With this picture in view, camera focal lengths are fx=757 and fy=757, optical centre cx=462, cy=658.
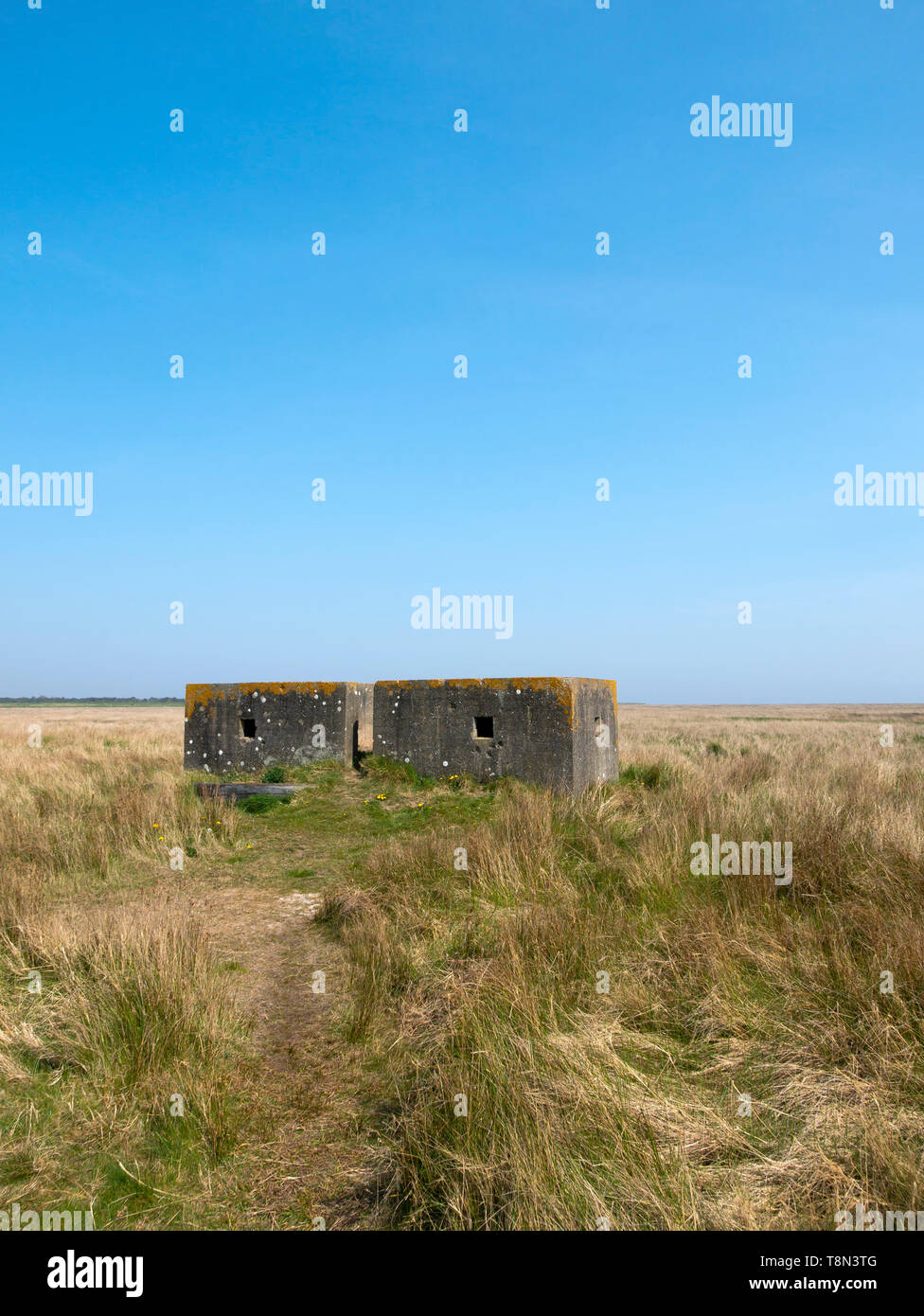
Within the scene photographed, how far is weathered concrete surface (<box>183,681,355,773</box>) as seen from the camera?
9.98 metres

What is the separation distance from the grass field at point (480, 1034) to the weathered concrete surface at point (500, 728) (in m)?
2.54

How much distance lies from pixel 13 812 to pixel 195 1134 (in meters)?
6.07

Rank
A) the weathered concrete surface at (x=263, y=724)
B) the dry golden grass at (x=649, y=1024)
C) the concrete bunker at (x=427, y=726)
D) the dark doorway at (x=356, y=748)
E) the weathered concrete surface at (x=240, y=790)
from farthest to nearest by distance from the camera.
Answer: the dark doorway at (x=356, y=748) → the weathered concrete surface at (x=263, y=724) → the concrete bunker at (x=427, y=726) → the weathered concrete surface at (x=240, y=790) → the dry golden grass at (x=649, y=1024)

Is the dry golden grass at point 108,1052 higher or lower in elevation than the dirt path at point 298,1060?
higher

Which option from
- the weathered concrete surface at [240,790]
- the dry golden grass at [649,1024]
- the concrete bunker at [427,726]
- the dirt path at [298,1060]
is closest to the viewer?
the dry golden grass at [649,1024]

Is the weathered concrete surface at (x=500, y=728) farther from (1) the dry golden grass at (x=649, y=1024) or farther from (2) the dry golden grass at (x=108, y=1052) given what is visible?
(2) the dry golden grass at (x=108, y=1052)

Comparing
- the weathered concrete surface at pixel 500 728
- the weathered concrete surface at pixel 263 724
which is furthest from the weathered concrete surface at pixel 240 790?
the weathered concrete surface at pixel 500 728

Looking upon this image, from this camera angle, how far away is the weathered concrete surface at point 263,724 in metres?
9.98

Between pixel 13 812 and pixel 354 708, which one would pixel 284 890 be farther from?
pixel 354 708

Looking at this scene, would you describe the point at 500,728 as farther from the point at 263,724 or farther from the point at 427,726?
the point at 263,724

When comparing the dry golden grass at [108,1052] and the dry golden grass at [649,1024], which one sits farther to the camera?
the dry golden grass at [108,1052]

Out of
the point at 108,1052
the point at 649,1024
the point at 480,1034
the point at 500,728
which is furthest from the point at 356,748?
the point at 480,1034

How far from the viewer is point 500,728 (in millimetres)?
9055

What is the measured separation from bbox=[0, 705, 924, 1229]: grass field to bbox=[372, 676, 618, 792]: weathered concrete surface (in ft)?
8.35
